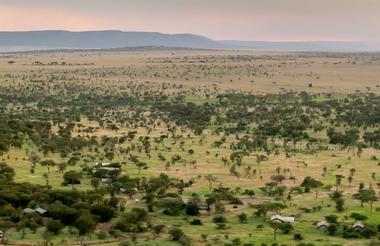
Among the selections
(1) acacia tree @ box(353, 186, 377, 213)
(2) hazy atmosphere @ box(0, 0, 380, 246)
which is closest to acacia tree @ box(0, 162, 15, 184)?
(2) hazy atmosphere @ box(0, 0, 380, 246)

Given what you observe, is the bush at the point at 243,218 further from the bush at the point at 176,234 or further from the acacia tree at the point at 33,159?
the acacia tree at the point at 33,159

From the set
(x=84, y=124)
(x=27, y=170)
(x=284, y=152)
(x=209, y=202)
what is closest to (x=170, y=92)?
(x=84, y=124)

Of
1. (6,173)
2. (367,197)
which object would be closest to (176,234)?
(367,197)

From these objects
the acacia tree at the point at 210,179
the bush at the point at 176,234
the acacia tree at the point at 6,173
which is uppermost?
the acacia tree at the point at 6,173

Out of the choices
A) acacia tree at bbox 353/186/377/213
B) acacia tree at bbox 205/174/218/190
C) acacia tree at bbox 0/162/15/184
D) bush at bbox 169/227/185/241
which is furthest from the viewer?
acacia tree at bbox 205/174/218/190

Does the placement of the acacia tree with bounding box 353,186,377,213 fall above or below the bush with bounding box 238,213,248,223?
above

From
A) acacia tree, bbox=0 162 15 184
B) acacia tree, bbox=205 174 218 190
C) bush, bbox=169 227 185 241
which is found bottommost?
acacia tree, bbox=205 174 218 190

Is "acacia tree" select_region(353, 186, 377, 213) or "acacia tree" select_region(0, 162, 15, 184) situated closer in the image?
"acacia tree" select_region(353, 186, 377, 213)

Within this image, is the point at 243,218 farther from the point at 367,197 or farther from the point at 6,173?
the point at 6,173

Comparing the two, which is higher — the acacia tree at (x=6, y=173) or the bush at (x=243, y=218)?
the acacia tree at (x=6, y=173)

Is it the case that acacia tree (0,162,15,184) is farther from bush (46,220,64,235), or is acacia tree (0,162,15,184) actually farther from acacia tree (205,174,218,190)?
acacia tree (205,174,218,190)

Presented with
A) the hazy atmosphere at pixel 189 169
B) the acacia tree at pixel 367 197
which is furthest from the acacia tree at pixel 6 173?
the acacia tree at pixel 367 197
